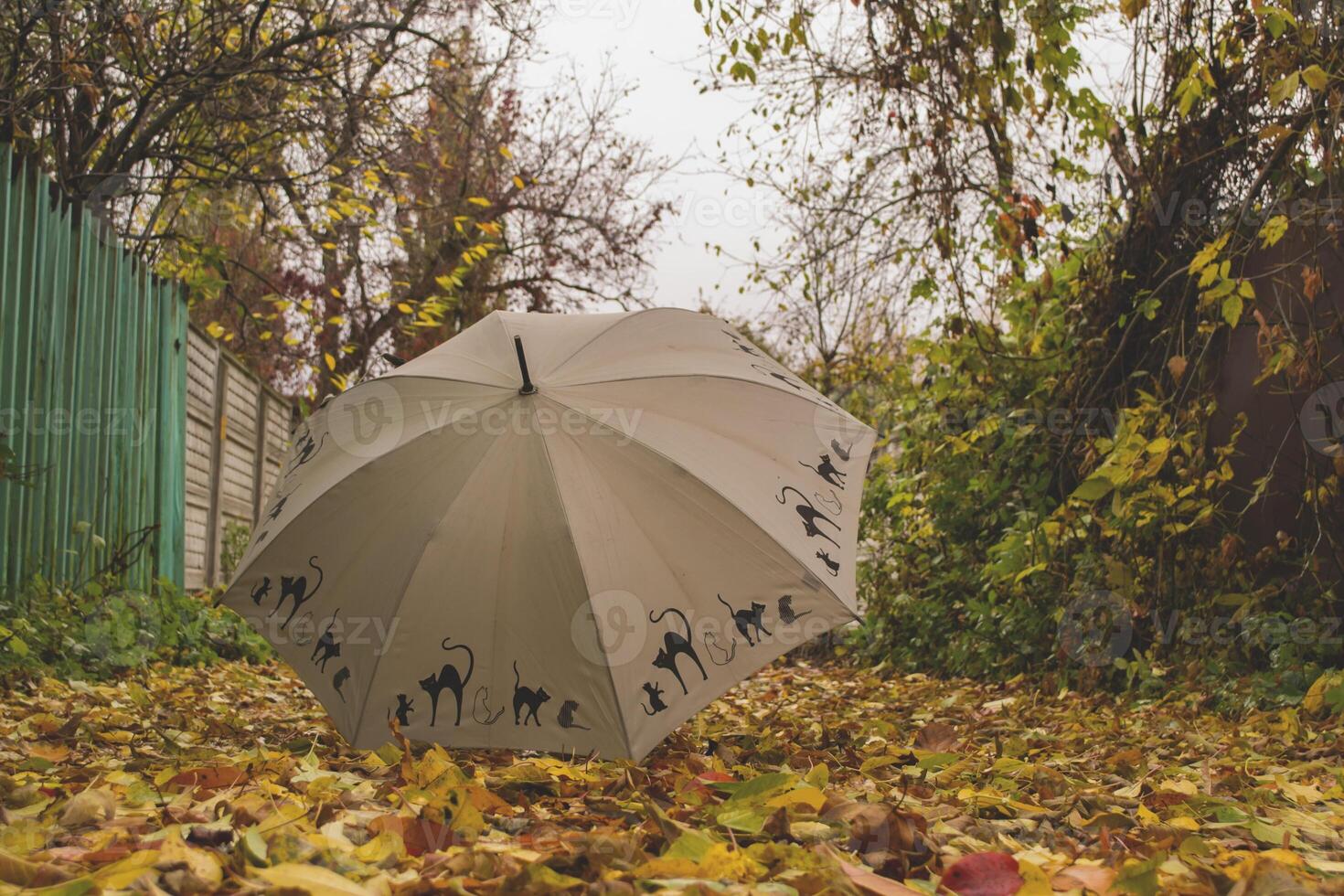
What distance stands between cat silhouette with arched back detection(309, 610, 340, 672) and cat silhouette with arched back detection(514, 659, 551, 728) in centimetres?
48

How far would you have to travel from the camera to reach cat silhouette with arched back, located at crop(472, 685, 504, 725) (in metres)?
2.54

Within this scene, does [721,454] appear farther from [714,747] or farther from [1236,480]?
[1236,480]

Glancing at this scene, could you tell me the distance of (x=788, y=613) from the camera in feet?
8.32

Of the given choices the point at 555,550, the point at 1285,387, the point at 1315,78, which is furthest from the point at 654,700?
the point at 1285,387

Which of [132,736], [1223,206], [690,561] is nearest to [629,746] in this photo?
[690,561]

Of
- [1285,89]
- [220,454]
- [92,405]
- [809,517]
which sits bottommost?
[809,517]

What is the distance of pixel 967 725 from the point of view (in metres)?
3.71

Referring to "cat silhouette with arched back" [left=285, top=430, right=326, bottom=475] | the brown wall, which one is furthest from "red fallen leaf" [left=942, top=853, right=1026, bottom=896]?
the brown wall

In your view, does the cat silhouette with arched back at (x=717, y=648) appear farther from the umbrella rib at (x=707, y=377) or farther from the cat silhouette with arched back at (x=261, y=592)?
the cat silhouette with arched back at (x=261, y=592)

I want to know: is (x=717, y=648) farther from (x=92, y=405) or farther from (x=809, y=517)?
(x=92, y=405)

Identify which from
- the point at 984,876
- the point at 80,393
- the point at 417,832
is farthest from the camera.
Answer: the point at 80,393

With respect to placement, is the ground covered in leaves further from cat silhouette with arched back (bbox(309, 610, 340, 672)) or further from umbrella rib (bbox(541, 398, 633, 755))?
cat silhouette with arched back (bbox(309, 610, 340, 672))

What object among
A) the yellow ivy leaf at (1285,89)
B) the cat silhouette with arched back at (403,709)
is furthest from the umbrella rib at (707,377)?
the yellow ivy leaf at (1285,89)

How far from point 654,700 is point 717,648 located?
0.18 m
